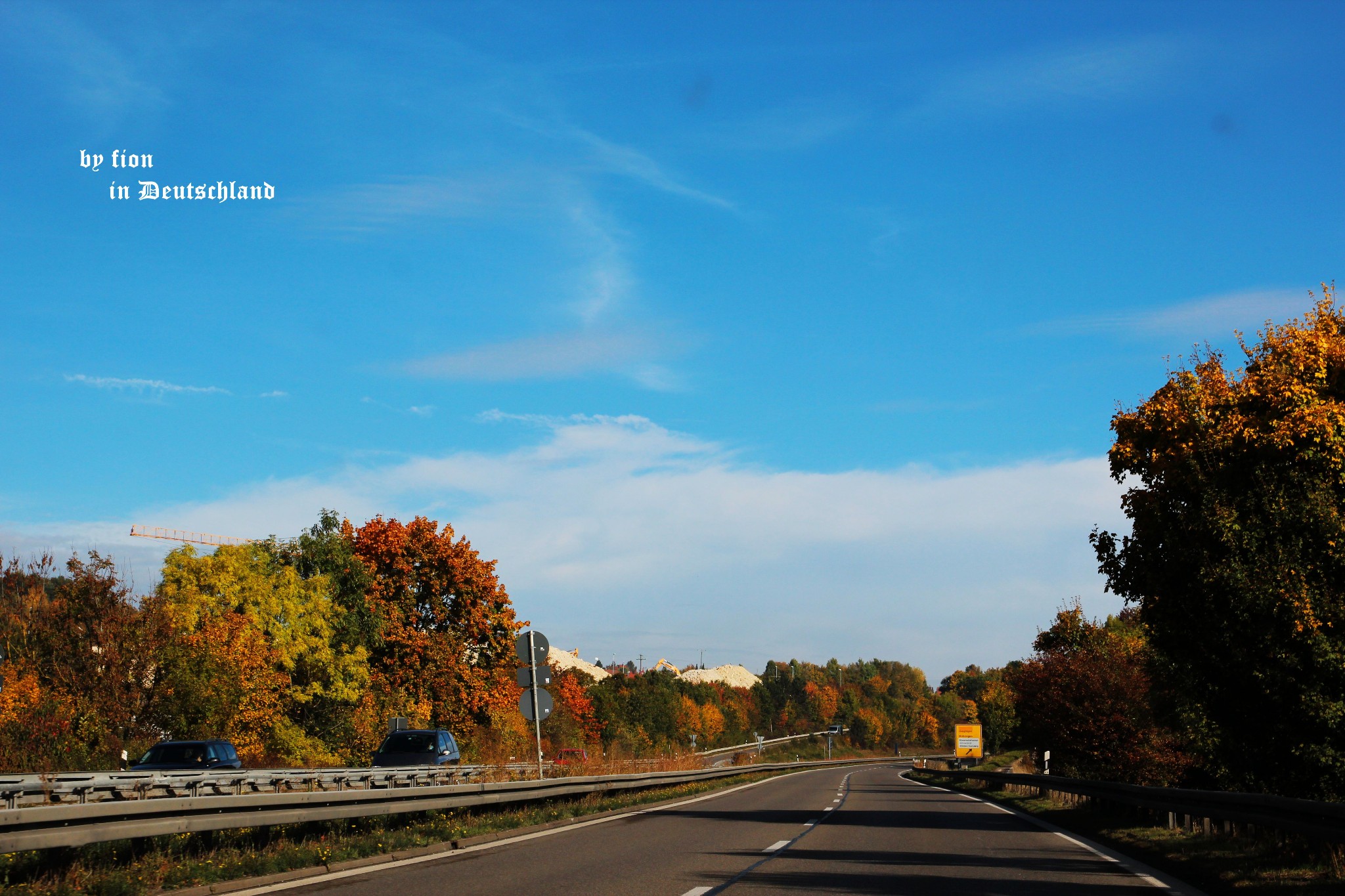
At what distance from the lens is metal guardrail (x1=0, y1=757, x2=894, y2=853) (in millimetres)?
8734

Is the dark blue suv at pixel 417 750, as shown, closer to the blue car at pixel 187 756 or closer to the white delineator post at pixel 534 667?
the blue car at pixel 187 756

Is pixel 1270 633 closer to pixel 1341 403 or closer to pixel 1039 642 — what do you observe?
pixel 1341 403

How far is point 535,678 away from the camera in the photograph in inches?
836

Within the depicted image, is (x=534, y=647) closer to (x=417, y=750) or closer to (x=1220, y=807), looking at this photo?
(x=417, y=750)

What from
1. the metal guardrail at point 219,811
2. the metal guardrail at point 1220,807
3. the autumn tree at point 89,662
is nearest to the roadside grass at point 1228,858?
the metal guardrail at point 1220,807

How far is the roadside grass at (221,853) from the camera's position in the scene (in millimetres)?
9414

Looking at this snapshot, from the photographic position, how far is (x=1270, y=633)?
1733cm

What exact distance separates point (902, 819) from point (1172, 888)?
10502 mm

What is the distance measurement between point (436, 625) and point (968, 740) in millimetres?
47528

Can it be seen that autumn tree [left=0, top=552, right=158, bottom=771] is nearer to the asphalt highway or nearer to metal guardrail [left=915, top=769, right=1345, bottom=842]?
the asphalt highway

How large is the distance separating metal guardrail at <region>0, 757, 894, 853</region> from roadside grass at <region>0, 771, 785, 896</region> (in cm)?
32

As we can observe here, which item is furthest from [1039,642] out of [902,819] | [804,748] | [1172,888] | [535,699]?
[804,748]

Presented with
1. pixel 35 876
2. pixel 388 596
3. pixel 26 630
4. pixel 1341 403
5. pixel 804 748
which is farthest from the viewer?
pixel 804 748

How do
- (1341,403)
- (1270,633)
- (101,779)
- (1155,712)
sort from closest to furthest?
(101,779) < (1270,633) < (1341,403) < (1155,712)
